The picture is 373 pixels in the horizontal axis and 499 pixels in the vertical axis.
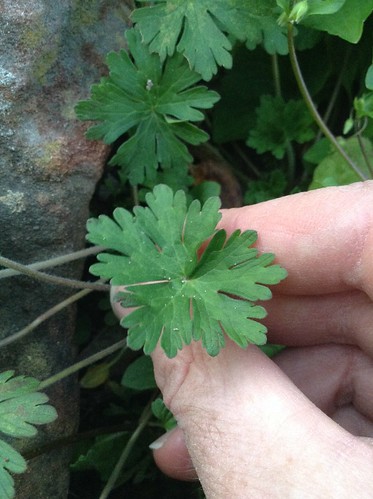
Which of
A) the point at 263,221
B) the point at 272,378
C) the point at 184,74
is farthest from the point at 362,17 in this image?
the point at 272,378

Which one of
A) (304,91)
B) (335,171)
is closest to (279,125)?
(335,171)

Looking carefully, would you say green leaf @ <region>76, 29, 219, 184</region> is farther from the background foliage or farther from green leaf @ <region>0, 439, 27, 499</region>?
→ green leaf @ <region>0, 439, 27, 499</region>

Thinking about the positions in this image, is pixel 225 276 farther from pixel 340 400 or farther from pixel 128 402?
pixel 128 402

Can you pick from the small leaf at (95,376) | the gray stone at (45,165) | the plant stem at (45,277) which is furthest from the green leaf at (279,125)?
the small leaf at (95,376)

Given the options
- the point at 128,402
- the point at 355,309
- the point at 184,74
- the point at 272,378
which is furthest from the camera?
the point at 128,402

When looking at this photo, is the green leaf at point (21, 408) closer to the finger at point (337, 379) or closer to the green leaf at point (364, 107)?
the finger at point (337, 379)
